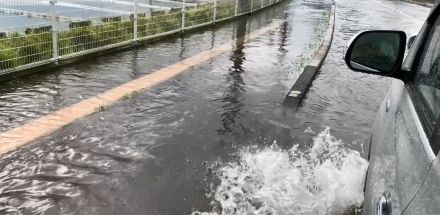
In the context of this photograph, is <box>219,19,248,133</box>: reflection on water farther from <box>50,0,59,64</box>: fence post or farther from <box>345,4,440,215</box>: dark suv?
<box>345,4,440,215</box>: dark suv

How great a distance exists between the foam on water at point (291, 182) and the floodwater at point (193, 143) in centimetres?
1

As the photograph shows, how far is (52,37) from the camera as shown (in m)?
8.45

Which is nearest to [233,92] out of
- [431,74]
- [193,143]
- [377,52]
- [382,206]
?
[193,143]

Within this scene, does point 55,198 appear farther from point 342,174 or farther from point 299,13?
point 299,13

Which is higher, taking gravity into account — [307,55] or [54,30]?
[54,30]

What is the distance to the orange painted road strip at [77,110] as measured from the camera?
5.34 m

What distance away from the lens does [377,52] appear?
9.05 feet

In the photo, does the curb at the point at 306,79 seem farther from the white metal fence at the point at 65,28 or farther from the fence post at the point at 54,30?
the fence post at the point at 54,30

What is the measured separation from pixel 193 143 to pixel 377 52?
3231 millimetres

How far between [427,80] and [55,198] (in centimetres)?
326

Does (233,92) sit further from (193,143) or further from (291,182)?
(291,182)

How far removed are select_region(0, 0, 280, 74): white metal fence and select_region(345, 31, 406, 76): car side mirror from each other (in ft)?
20.6

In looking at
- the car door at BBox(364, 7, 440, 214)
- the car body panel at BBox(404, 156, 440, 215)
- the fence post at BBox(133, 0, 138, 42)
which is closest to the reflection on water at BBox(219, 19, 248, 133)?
the fence post at BBox(133, 0, 138, 42)

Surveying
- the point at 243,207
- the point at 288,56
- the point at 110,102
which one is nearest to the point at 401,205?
the point at 243,207
